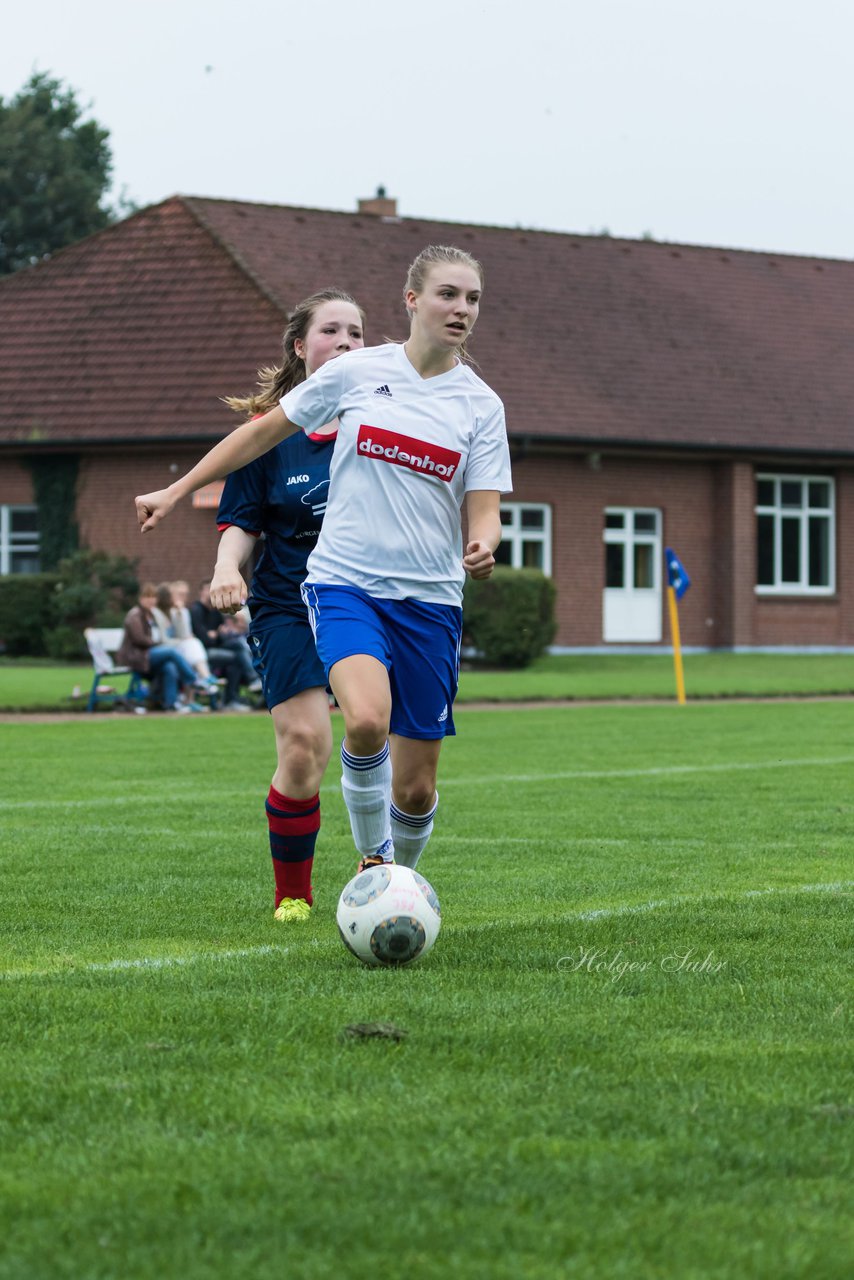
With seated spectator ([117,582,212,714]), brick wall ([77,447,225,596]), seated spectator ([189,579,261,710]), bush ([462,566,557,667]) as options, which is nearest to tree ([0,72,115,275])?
brick wall ([77,447,225,596])

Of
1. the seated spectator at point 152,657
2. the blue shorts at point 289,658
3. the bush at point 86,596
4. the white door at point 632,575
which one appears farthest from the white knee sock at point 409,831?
the white door at point 632,575

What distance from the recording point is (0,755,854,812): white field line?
11555mm

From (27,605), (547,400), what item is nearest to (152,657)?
(27,605)

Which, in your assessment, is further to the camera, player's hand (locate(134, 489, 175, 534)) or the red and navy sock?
the red and navy sock

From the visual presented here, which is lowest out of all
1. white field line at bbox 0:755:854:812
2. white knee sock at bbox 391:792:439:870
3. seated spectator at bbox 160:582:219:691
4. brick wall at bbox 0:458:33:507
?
white field line at bbox 0:755:854:812

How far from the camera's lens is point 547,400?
37.9 m

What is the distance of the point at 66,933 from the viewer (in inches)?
262

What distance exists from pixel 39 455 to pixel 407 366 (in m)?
32.1

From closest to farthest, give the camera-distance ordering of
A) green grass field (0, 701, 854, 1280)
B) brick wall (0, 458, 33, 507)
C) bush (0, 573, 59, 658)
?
1. green grass field (0, 701, 854, 1280)
2. bush (0, 573, 59, 658)
3. brick wall (0, 458, 33, 507)

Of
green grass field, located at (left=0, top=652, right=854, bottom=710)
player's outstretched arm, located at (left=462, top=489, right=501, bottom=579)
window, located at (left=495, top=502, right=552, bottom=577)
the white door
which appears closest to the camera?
player's outstretched arm, located at (left=462, top=489, right=501, bottom=579)

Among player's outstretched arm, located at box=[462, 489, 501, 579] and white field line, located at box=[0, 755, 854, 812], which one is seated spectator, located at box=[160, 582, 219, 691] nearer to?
white field line, located at box=[0, 755, 854, 812]

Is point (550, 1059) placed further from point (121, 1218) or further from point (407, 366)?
point (407, 366)

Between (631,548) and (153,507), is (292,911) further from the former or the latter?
(631,548)

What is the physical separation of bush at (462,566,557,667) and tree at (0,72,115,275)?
112 feet
